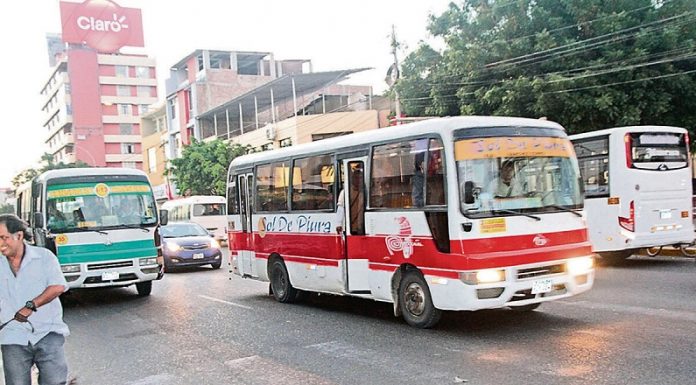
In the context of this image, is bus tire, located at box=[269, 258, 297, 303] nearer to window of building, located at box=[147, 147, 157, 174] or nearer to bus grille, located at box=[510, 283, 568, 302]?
bus grille, located at box=[510, 283, 568, 302]

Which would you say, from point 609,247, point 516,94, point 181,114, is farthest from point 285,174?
point 181,114

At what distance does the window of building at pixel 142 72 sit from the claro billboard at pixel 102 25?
24.4 feet

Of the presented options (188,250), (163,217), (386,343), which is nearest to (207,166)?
(188,250)

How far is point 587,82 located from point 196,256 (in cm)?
1231

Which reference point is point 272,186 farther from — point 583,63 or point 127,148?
point 127,148

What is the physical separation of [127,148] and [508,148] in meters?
82.4

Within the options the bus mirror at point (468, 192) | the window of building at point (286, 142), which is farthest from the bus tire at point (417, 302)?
the window of building at point (286, 142)

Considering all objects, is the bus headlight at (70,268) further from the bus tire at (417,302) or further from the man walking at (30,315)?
the man walking at (30,315)

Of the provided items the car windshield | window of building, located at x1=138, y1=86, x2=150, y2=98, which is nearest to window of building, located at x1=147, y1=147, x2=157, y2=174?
window of building, located at x1=138, y1=86, x2=150, y2=98

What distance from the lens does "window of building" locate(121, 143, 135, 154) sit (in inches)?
3297

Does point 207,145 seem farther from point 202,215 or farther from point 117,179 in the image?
point 117,179

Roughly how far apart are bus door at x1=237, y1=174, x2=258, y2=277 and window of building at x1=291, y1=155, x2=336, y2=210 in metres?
1.83

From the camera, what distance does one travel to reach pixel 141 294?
13.4 meters

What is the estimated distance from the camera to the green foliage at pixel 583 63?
733 inches
